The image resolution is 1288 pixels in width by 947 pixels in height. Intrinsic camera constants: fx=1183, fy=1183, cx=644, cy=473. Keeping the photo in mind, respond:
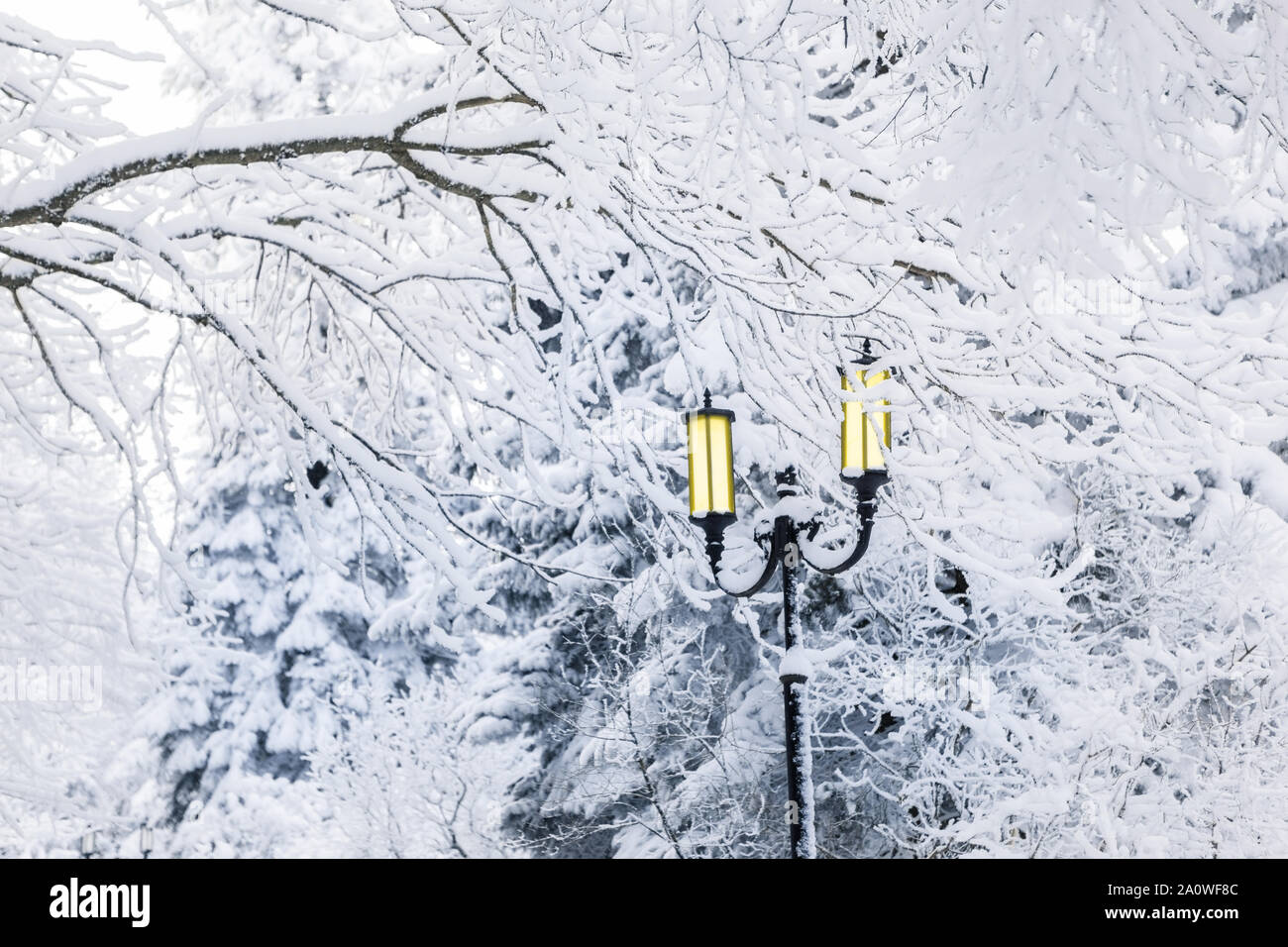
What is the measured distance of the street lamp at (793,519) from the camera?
502 cm

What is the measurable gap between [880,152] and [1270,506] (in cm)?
655

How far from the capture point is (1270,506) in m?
9.79

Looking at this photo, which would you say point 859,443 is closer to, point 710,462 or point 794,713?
point 710,462

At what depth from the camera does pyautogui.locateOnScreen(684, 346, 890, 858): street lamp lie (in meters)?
5.02

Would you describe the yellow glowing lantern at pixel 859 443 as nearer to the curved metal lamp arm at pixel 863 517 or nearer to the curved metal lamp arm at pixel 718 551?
the curved metal lamp arm at pixel 863 517

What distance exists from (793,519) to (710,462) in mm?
714

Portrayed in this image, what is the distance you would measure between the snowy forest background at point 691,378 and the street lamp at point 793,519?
0.45ft

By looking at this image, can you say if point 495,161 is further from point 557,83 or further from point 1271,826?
point 1271,826

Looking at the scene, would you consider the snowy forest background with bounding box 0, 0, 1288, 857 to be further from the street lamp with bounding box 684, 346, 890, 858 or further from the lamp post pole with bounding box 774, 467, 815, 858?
the lamp post pole with bounding box 774, 467, 815, 858

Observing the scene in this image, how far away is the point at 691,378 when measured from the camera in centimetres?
Answer: 445

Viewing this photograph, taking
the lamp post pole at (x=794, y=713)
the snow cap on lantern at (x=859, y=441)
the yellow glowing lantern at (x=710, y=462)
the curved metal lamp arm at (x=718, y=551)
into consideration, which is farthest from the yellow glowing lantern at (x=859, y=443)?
the lamp post pole at (x=794, y=713)

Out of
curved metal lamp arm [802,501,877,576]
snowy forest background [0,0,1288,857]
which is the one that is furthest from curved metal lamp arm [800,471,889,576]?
snowy forest background [0,0,1288,857]

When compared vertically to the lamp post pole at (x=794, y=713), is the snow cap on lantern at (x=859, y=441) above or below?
above
